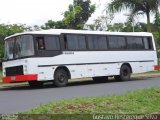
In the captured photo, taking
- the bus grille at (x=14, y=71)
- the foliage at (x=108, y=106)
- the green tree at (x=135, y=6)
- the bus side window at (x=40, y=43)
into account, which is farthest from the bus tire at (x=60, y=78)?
the green tree at (x=135, y=6)

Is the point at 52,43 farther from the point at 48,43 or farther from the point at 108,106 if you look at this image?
the point at 108,106

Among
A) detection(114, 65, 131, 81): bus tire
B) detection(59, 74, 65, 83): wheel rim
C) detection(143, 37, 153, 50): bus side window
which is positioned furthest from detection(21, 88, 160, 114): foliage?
detection(143, 37, 153, 50): bus side window

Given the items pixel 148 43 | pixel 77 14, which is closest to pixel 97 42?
pixel 148 43

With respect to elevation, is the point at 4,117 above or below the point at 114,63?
below

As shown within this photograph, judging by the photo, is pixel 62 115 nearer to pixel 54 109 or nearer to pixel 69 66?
pixel 54 109

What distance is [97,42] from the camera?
24969mm

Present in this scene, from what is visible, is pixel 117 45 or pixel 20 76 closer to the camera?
pixel 20 76

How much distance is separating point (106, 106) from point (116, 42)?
15660mm

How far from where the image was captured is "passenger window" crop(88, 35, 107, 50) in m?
24.5

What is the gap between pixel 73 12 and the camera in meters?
40.9

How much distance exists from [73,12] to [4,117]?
106 ft

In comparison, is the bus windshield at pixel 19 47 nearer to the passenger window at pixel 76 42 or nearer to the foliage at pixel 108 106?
the passenger window at pixel 76 42

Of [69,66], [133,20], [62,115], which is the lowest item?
[62,115]

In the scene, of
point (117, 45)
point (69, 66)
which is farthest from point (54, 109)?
point (117, 45)
